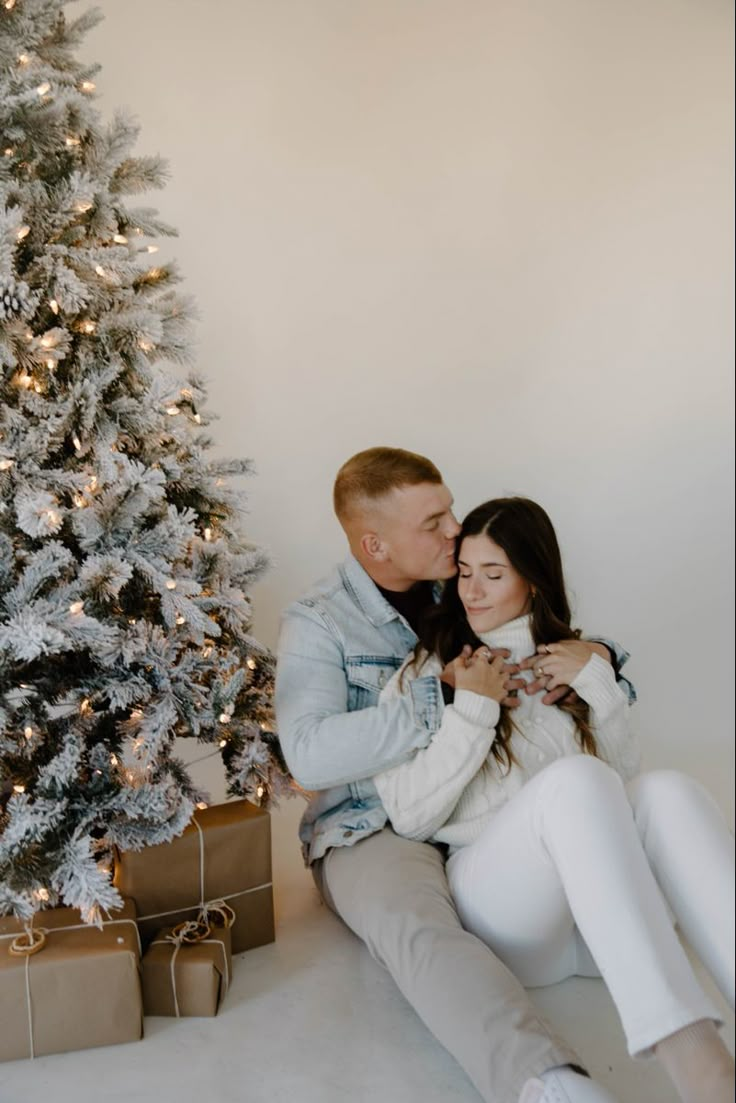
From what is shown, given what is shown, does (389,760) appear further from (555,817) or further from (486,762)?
(555,817)

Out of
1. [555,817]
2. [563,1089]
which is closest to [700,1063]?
[563,1089]

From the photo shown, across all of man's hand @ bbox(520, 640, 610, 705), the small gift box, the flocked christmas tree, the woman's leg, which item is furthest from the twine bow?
the woman's leg

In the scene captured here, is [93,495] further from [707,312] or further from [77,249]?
[707,312]

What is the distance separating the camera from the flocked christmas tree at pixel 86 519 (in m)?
1.55

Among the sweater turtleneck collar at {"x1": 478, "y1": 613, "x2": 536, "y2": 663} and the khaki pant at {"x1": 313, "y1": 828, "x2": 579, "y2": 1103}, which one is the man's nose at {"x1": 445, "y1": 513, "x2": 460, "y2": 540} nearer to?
the sweater turtleneck collar at {"x1": 478, "y1": 613, "x2": 536, "y2": 663}

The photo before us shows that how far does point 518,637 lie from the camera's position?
1703 millimetres

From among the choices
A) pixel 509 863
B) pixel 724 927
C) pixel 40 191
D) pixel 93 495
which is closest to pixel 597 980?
pixel 509 863

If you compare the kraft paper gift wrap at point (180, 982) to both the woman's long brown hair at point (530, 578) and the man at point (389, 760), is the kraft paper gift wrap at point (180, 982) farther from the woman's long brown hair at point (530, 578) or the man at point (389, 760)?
the woman's long brown hair at point (530, 578)

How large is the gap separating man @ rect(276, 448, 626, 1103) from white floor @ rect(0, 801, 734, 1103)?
0.44 feet

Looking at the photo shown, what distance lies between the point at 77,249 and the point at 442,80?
1.44m

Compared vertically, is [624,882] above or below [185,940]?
above

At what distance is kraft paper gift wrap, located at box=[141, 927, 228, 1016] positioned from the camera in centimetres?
161

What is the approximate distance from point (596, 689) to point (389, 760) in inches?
14.3

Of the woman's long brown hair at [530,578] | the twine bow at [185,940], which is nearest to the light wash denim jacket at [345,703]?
the woman's long brown hair at [530,578]
